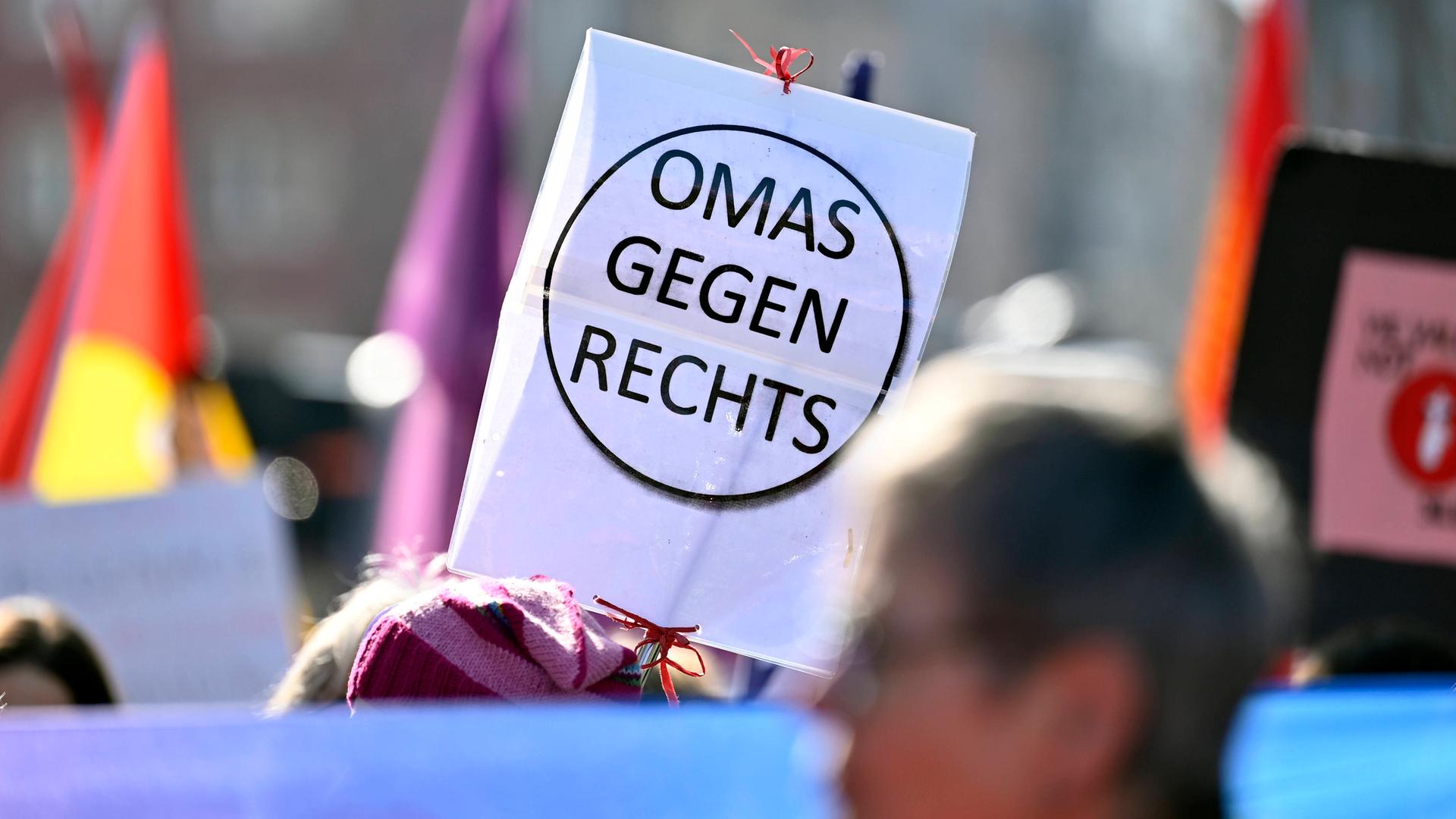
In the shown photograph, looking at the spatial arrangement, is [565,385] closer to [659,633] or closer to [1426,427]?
[659,633]

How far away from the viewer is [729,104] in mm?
1807

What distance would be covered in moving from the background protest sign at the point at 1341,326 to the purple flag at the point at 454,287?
1.98 meters

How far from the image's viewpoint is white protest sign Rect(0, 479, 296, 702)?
Answer: 13.9 ft

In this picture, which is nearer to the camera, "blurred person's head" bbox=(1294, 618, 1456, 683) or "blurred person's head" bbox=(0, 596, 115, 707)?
"blurred person's head" bbox=(0, 596, 115, 707)

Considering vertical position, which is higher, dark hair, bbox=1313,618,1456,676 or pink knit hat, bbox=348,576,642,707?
pink knit hat, bbox=348,576,642,707

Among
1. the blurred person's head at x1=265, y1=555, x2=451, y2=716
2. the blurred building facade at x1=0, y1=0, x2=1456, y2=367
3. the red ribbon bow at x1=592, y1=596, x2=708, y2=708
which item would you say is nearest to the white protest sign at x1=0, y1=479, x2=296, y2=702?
the blurred person's head at x1=265, y1=555, x2=451, y2=716

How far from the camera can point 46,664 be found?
265cm

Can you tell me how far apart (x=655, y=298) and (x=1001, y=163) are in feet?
123

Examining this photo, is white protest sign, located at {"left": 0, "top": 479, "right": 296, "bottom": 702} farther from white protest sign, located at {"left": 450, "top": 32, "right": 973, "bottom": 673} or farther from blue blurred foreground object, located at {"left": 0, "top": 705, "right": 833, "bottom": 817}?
blue blurred foreground object, located at {"left": 0, "top": 705, "right": 833, "bottom": 817}

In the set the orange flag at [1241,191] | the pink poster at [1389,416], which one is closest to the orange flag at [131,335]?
the orange flag at [1241,191]

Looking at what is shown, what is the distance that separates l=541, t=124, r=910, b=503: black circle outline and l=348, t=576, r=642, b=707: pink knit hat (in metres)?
0.18

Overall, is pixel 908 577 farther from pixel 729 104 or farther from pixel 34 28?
pixel 34 28

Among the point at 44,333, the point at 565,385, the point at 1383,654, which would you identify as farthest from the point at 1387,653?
the point at 44,333

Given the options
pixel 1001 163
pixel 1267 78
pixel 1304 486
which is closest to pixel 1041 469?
pixel 1304 486
